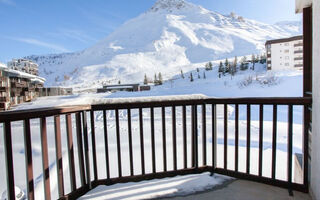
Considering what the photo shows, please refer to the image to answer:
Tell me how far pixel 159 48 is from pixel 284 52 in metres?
43.5

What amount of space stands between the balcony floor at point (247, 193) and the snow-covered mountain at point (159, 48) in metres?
36.5

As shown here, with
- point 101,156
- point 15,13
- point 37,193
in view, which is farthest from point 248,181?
point 15,13

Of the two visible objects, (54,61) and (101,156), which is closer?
(101,156)

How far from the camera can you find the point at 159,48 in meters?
63.1

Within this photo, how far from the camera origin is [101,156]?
115 inches

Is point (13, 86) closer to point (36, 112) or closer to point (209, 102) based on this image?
point (36, 112)

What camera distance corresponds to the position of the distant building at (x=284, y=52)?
936 inches

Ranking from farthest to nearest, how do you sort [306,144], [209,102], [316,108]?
[209,102] < [306,144] < [316,108]

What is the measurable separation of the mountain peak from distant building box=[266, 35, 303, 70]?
94.1m

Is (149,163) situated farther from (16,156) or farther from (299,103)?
(16,156)

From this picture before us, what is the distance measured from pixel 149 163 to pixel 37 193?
4.60 ft

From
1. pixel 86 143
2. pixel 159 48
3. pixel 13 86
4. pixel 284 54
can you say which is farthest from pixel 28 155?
pixel 159 48

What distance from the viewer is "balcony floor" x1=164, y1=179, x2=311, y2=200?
1600mm

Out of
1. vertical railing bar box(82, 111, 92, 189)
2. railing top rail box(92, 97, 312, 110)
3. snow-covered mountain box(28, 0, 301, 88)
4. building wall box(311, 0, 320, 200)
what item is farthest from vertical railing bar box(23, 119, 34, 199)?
snow-covered mountain box(28, 0, 301, 88)
